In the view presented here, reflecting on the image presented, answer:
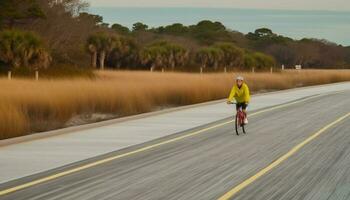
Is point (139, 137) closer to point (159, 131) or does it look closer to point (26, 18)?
point (159, 131)

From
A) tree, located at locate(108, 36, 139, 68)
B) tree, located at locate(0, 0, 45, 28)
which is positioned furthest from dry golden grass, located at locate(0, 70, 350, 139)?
tree, located at locate(108, 36, 139, 68)

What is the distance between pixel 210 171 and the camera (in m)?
11.6

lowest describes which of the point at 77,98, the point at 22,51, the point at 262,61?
the point at 77,98

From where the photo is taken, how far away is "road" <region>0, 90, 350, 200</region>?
9.57 m

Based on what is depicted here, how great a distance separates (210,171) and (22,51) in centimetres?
3563

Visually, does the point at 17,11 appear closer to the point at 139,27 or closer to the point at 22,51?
the point at 22,51

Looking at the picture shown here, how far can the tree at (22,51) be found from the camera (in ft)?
148

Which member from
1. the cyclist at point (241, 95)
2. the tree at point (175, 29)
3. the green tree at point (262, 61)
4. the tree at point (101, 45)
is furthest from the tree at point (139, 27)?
the cyclist at point (241, 95)

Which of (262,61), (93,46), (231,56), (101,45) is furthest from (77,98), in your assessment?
(262,61)

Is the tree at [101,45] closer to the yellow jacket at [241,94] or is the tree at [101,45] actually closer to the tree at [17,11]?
the tree at [17,11]

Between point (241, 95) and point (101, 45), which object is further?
point (101, 45)

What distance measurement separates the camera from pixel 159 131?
19.3 m

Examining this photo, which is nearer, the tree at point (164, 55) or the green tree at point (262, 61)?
the tree at point (164, 55)

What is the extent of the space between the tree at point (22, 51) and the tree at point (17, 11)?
618 cm
